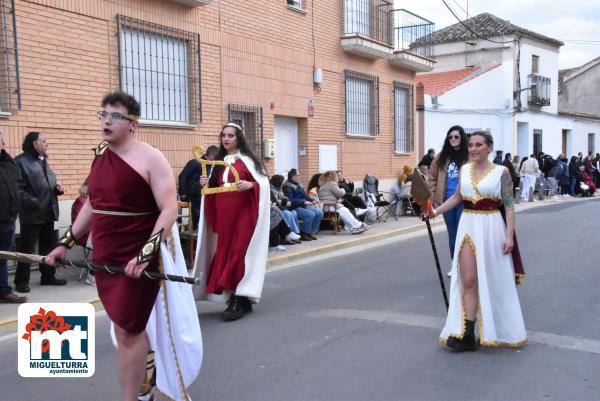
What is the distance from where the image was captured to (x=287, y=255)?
10500mm

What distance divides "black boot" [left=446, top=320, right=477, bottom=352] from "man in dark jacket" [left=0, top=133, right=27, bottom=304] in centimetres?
471

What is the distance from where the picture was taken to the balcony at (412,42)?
18.2 meters

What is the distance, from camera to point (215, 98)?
1213 cm

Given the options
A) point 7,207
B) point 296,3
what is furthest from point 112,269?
point 296,3

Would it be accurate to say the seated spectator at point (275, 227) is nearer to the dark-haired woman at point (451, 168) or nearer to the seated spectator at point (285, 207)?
the seated spectator at point (285, 207)

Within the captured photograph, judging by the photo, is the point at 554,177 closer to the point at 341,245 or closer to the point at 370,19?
the point at 370,19

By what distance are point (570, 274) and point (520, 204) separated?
13.9 m

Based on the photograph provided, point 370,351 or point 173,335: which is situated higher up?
point 173,335

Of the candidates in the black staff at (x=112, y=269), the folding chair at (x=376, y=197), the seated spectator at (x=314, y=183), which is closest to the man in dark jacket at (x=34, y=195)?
the black staff at (x=112, y=269)

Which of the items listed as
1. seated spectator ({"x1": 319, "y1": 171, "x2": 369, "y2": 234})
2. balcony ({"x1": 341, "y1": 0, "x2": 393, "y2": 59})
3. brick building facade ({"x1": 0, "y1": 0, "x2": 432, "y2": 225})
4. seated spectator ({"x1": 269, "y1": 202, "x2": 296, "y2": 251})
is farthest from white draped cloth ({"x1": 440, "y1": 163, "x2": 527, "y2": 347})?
balcony ({"x1": 341, "y1": 0, "x2": 393, "y2": 59})

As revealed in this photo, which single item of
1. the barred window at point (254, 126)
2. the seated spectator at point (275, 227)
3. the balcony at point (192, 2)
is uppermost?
the balcony at point (192, 2)

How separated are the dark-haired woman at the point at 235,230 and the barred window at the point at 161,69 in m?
4.42

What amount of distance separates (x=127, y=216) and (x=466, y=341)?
303cm

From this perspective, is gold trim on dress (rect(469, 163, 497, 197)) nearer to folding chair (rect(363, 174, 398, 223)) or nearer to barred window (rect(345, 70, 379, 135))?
folding chair (rect(363, 174, 398, 223))
